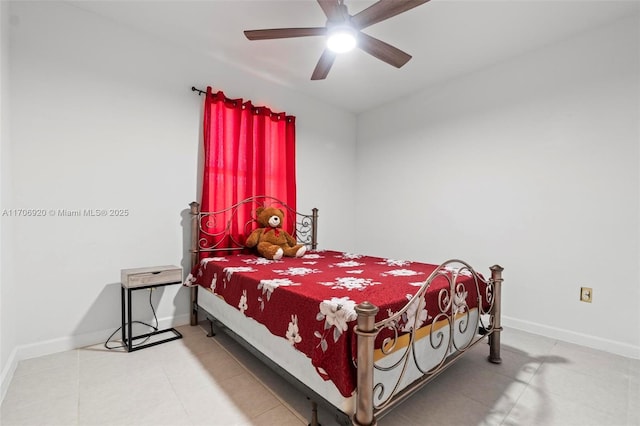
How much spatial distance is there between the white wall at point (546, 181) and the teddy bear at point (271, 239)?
5.29 ft

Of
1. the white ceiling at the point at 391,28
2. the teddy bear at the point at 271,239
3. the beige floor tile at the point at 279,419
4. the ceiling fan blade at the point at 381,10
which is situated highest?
the white ceiling at the point at 391,28

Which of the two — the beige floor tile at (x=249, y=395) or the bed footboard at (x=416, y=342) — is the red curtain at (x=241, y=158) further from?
the bed footboard at (x=416, y=342)

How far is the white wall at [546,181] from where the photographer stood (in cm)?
234

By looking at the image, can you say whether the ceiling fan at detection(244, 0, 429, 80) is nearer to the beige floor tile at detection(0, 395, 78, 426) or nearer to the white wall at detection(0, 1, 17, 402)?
the white wall at detection(0, 1, 17, 402)

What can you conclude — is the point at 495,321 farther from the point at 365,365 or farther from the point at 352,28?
the point at 352,28

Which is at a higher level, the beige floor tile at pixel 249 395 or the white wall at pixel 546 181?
the white wall at pixel 546 181

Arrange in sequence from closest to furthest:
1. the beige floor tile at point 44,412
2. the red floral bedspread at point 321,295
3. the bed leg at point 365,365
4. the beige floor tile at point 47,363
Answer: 1. the bed leg at point 365,365
2. the red floral bedspread at point 321,295
3. the beige floor tile at point 44,412
4. the beige floor tile at point 47,363

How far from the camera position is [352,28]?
6.35 feet

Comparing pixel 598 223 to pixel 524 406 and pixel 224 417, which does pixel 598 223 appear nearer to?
pixel 524 406

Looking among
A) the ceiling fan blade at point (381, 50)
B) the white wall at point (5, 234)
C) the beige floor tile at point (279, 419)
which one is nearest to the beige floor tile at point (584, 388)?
the beige floor tile at point (279, 419)

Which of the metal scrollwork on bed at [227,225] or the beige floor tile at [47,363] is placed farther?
the metal scrollwork on bed at [227,225]

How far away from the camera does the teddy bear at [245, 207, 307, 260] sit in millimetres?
2844

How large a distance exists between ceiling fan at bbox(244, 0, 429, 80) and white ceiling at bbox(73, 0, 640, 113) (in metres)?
0.36

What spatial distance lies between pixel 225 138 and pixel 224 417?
2.40 metres
